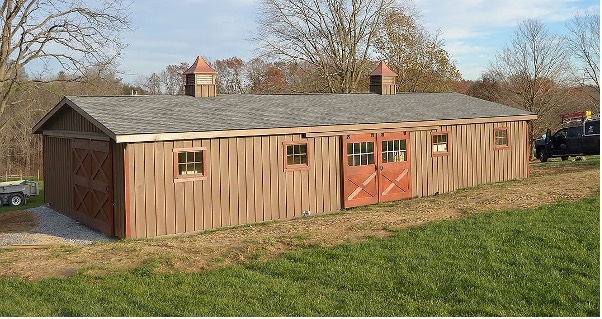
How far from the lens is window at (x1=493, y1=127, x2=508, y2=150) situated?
19875mm

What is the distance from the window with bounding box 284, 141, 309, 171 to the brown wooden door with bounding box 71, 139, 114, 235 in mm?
4309

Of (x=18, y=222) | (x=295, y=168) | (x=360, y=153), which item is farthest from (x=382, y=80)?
(x=18, y=222)

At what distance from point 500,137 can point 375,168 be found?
5.90 meters

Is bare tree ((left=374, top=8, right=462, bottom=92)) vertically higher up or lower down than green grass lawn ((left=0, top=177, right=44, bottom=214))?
higher up

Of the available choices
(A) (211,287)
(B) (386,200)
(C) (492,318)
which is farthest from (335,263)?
(B) (386,200)

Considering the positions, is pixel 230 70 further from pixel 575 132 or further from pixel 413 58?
pixel 575 132

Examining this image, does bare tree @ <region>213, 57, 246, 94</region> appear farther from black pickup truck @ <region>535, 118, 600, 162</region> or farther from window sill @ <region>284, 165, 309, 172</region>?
window sill @ <region>284, 165, 309, 172</region>

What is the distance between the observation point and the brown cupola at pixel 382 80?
2219 cm

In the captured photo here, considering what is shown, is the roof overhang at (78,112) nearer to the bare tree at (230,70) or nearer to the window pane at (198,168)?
the window pane at (198,168)

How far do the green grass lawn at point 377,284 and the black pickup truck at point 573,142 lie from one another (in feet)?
55.4

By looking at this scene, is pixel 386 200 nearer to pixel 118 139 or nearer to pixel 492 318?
pixel 118 139

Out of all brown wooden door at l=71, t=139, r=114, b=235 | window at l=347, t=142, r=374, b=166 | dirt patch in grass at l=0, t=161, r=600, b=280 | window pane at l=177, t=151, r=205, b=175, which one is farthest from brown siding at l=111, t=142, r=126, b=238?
window at l=347, t=142, r=374, b=166

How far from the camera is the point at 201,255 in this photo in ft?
33.3

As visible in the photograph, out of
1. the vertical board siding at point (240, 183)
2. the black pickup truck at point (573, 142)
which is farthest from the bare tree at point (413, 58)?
the vertical board siding at point (240, 183)
